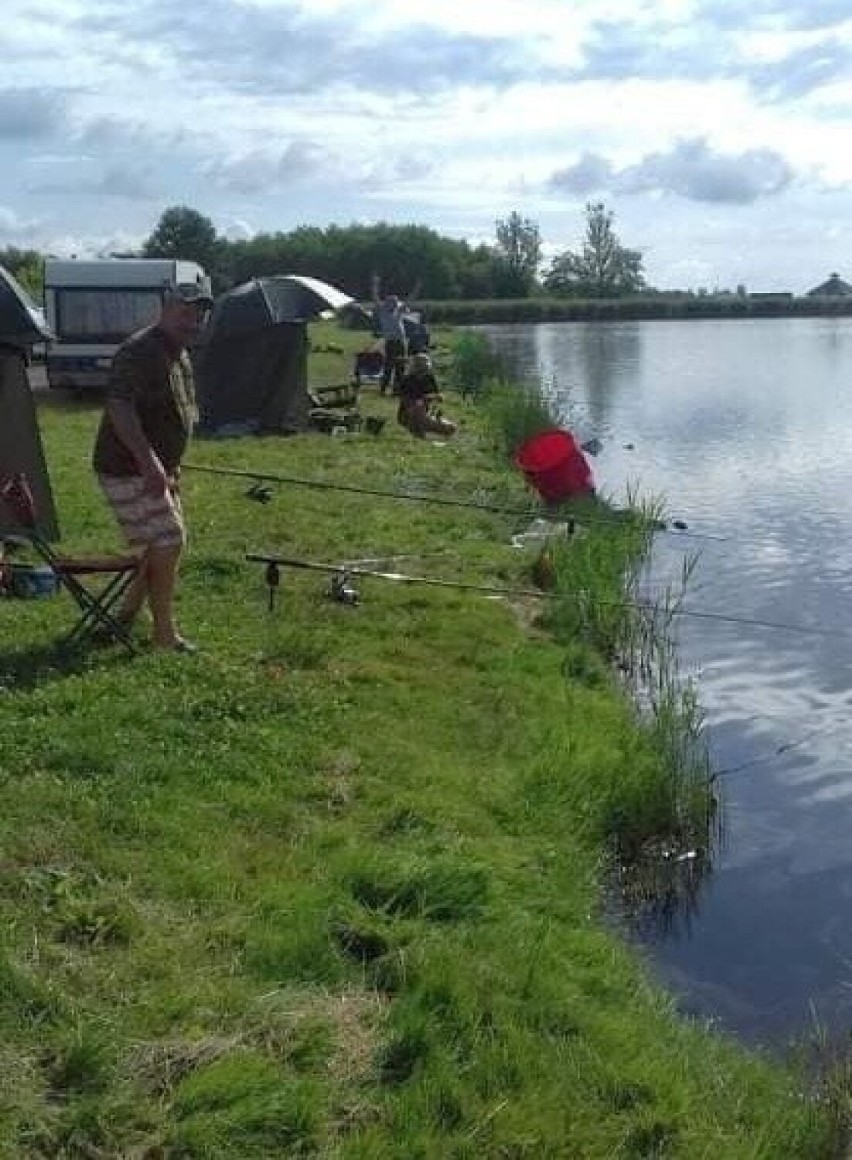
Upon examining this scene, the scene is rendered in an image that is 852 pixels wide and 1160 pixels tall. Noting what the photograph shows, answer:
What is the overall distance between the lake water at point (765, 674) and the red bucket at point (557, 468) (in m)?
1.06

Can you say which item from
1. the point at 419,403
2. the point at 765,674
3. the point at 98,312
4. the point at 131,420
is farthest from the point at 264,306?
the point at 131,420

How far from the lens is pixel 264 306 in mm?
19234

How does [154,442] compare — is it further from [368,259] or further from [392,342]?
[368,259]

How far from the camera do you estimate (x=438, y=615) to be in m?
9.59

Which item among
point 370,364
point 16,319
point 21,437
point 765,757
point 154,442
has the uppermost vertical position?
point 16,319

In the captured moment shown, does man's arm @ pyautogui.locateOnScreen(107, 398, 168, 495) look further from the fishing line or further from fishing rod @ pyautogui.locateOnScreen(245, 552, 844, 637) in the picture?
the fishing line

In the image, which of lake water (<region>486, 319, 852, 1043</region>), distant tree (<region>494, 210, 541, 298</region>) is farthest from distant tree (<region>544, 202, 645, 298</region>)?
Result: lake water (<region>486, 319, 852, 1043</region>)

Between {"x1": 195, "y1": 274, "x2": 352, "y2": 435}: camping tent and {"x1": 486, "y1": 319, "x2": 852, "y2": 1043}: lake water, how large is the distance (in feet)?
14.0

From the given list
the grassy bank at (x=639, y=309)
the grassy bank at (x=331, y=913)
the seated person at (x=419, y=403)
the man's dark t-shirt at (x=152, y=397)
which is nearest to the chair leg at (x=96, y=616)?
the grassy bank at (x=331, y=913)

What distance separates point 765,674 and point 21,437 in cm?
522

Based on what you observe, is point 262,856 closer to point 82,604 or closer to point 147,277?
point 82,604

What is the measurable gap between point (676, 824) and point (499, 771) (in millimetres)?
962

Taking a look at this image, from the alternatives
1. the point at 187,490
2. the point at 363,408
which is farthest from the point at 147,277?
the point at 187,490

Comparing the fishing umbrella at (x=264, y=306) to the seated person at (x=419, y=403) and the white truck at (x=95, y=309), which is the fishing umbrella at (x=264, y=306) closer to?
the seated person at (x=419, y=403)
